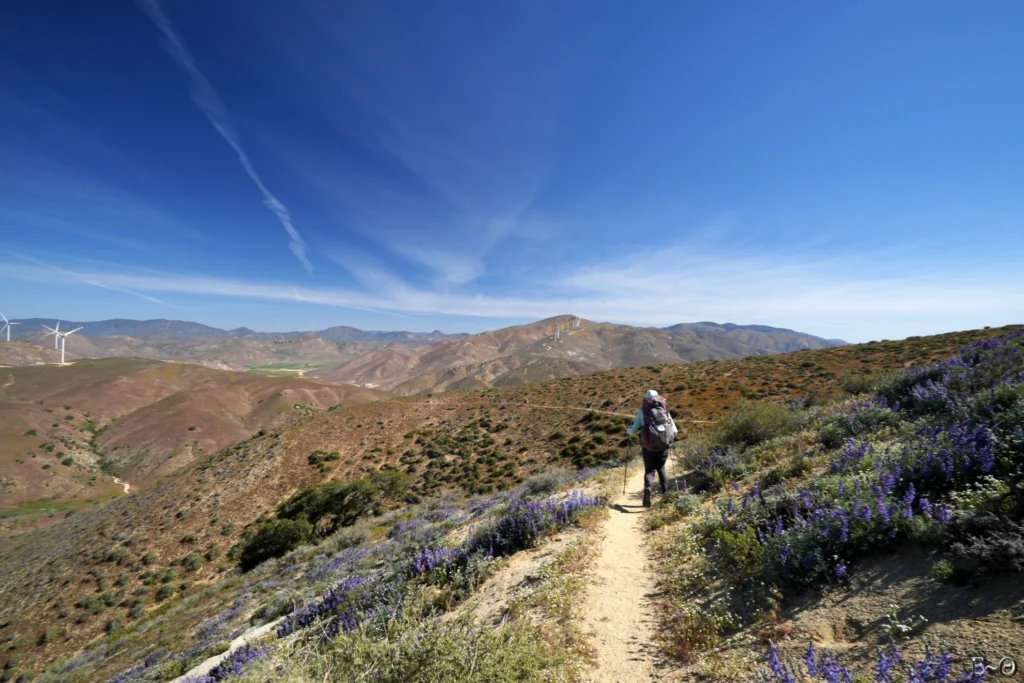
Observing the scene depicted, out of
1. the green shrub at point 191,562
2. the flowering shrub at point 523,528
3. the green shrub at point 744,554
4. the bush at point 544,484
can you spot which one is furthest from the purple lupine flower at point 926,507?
the green shrub at point 191,562

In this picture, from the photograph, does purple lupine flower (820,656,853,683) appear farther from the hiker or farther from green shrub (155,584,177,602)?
green shrub (155,584,177,602)

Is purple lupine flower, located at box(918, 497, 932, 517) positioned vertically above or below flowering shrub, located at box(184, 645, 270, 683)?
above

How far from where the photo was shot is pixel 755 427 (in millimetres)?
10820

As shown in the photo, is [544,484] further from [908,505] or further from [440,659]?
[908,505]

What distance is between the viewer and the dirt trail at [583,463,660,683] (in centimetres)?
360

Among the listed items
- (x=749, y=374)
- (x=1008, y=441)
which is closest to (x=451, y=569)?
(x=1008, y=441)

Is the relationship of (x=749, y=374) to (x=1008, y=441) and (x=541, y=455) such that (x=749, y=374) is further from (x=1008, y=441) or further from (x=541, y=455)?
(x=1008, y=441)

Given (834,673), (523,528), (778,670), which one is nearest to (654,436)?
(523,528)

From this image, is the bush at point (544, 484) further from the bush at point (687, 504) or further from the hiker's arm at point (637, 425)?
the bush at point (687, 504)

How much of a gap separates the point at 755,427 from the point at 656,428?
14.8ft

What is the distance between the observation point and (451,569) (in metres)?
6.23

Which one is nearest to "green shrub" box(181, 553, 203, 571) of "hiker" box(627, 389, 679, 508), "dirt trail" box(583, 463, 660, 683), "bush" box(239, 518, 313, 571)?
"bush" box(239, 518, 313, 571)

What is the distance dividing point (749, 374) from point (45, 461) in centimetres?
11974

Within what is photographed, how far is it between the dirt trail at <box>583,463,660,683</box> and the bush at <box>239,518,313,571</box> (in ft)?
73.9
